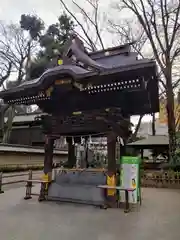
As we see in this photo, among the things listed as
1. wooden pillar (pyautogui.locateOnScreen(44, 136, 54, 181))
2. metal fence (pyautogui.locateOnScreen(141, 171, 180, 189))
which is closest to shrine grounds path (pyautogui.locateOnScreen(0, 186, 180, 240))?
wooden pillar (pyautogui.locateOnScreen(44, 136, 54, 181))

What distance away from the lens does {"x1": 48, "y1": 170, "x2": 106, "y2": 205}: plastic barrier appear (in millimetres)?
6945

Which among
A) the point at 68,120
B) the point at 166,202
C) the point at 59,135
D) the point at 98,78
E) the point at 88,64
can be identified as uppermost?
the point at 88,64

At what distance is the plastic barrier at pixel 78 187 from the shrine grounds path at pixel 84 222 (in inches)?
13.2

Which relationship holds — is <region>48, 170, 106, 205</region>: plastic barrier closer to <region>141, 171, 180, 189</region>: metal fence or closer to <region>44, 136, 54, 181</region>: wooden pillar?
<region>44, 136, 54, 181</region>: wooden pillar

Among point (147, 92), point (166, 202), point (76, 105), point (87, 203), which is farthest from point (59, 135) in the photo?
point (166, 202)

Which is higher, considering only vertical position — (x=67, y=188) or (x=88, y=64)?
(x=88, y=64)

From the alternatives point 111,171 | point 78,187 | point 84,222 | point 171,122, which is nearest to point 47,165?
point 78,187

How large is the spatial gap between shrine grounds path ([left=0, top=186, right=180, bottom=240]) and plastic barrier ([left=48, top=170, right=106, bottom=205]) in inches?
13.2

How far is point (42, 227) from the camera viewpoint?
188 inches

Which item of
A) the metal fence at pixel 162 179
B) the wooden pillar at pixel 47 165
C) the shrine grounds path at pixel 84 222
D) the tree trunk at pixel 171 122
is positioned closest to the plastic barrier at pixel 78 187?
the wooden pillar at pixel 47 165

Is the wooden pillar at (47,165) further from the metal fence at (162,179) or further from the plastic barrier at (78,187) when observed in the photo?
the metal fence at (162,179)

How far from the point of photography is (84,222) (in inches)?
205

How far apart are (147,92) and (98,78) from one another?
198 cm

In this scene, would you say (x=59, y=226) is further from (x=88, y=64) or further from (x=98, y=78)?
(x=88, y=64)
